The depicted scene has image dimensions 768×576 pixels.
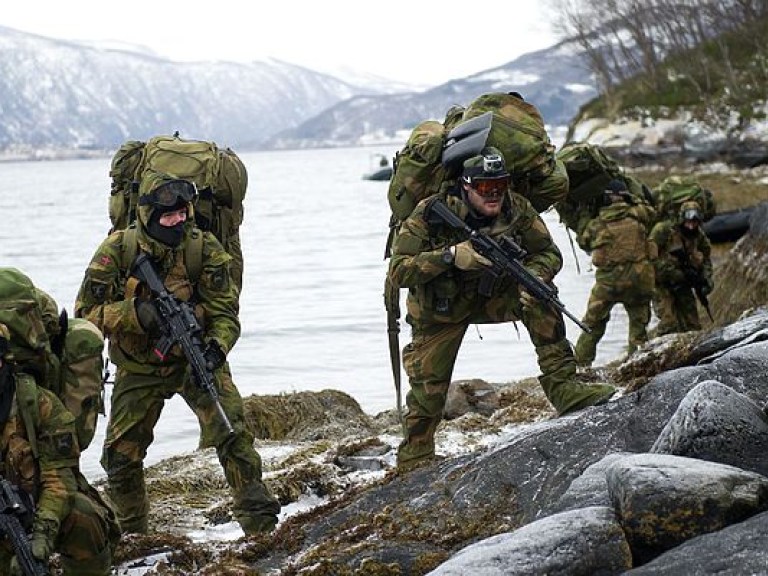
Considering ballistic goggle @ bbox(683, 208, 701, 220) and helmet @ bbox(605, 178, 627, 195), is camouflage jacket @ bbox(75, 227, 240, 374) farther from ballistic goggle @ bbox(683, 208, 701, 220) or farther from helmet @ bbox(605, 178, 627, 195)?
ballistic goggle @ bbox(683, 208, 701, 220)

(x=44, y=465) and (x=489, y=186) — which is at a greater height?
(x=489, y=186)

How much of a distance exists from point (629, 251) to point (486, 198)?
520 centimetres

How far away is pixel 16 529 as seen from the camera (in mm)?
4645

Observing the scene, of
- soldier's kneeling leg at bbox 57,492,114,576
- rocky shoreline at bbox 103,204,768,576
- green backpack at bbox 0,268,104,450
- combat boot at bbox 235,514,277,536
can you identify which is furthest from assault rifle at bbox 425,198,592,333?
soldier's kneeling leg at bbox 57,492,114,576

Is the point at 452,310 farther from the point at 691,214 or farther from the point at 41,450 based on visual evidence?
the point at 691,214

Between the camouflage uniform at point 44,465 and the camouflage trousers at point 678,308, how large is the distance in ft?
28.0

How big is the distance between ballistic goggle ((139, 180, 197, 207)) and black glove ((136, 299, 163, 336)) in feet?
1.69

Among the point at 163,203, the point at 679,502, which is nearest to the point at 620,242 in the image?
the point at 163,203

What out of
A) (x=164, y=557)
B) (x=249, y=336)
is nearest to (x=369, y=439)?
(x=164, y=557)

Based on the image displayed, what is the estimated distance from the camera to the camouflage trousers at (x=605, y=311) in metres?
11.9

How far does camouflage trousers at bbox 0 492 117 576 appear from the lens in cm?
520

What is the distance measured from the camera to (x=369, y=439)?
9102 mm

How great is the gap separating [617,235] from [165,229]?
616 centimetres

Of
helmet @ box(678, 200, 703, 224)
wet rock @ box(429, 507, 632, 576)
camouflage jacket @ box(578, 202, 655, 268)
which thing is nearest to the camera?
wet rock @ box(429, 507, 632, 576)
